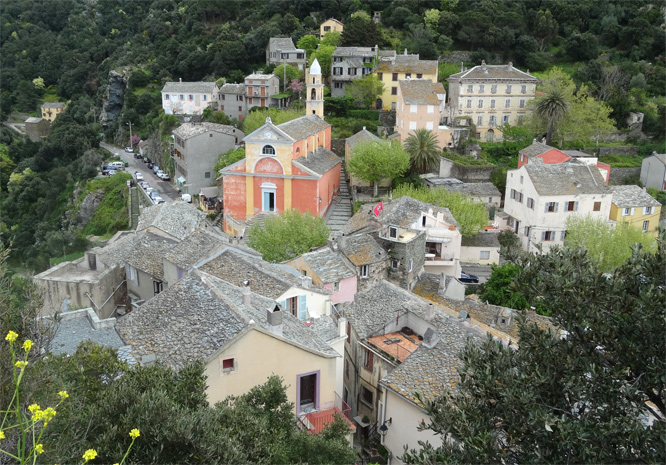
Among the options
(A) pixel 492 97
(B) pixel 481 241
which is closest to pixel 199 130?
(A) pixel 492 97

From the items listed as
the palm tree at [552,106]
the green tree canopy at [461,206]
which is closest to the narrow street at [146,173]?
the green tree canopy at [461,206]

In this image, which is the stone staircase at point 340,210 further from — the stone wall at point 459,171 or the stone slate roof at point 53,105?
the stone slate roof at point 53,105

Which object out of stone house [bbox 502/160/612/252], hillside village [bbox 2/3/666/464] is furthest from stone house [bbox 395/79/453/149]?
stone house [bbox 502/160/612/252]

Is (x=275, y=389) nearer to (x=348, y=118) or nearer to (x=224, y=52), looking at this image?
(x=348, y=118)

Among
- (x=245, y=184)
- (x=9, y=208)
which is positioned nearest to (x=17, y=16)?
(x=9, y=208)

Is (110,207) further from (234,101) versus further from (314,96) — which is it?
(234,101)

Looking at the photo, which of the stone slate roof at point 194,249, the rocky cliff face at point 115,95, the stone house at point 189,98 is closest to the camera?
the stone slate roof at point 194,249

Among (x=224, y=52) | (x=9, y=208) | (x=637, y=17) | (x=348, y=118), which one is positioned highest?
(x=637, y=17)
